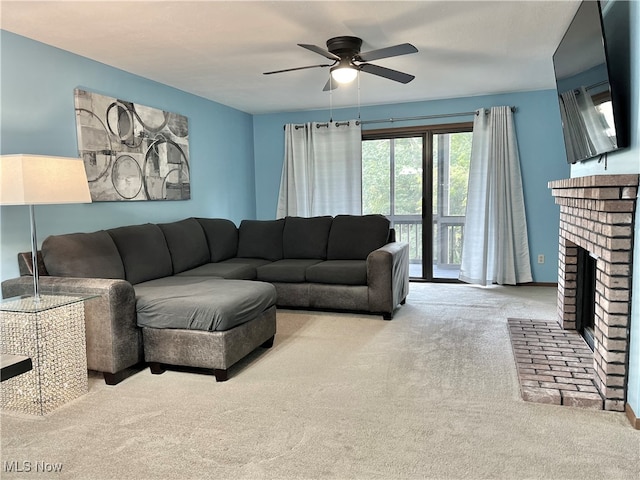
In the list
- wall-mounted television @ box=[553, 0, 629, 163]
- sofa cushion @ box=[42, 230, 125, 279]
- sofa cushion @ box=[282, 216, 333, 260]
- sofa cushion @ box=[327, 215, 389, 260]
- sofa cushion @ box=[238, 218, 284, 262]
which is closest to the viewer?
wall-mounted television @ box=[553, 0, 629, 163]

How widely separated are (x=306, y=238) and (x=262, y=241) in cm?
51

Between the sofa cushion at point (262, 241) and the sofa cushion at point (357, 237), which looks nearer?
the sofa cushion at point (357, 237)

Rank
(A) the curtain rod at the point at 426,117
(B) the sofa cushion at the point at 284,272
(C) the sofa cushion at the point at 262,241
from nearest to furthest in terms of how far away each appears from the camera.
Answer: (B) the sofa cushion at the point at 284,272, (C) the sofa cushion at the point at 262,241, (A) the curtain rod at the point at 426,117

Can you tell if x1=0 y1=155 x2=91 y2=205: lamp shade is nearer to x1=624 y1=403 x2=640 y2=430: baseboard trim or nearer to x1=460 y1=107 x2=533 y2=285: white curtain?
x1=624 y1=403 x2=640 y2=430: baseboard trim

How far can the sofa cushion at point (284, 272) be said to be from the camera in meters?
4.38

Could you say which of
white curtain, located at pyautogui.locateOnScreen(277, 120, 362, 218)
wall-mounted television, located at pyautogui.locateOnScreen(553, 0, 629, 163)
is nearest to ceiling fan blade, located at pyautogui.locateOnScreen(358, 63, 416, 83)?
wall-mounted television, located at pyautogui.locateOnScreen(553, 0, 629, 163)

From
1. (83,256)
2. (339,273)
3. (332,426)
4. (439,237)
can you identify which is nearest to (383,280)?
(339,273)

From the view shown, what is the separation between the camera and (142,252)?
144 inches

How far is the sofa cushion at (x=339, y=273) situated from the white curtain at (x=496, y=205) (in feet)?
6.14

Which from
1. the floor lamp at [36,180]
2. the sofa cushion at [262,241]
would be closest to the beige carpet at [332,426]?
the floor lamp at [36,180]

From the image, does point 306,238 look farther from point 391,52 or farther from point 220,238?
point 391,52

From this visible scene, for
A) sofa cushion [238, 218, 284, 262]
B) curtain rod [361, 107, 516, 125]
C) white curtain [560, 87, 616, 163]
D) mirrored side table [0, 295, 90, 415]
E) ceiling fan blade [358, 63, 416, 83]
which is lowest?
mirrored side table [0, 295, 90, 415]

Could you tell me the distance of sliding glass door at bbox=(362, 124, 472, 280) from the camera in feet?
18.5

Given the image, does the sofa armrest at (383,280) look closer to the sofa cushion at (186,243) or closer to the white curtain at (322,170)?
the sofa cushion at (186,243)
